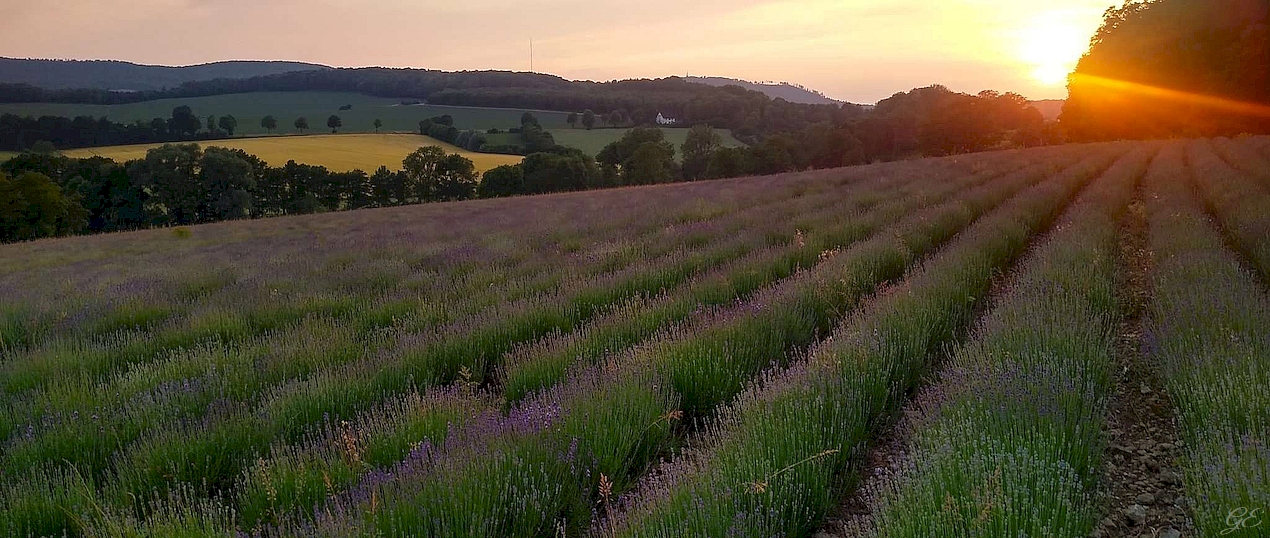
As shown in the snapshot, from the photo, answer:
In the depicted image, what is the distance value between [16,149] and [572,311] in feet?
268

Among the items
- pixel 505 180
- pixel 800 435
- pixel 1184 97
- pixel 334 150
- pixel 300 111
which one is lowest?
pixel 505 180

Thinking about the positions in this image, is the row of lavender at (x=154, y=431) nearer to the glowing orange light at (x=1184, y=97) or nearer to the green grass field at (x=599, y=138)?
the glowing orange light at (x=1184, y=97)

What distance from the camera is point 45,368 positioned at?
368 centimetres

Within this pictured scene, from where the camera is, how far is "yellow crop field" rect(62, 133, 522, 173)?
2281 inches

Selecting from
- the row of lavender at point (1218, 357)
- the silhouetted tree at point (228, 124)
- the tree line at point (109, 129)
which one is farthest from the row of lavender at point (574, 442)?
the silhouetted tree at point (228, 124)

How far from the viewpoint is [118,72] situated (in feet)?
504

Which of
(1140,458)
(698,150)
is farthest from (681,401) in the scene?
(698,150)

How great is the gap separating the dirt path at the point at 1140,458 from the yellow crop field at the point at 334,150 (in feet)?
198

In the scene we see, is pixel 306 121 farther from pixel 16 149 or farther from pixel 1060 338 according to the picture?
pixel 1060 338

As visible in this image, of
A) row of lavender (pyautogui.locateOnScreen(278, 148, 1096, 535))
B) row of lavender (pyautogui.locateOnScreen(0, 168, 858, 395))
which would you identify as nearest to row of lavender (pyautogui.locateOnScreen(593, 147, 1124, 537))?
row of lavender (pyautogui.locateOnScreen(278, 148, 1096, 535))

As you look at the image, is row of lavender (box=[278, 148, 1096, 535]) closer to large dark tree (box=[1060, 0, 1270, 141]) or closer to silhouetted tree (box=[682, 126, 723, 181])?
large dark tree (box=[1060, 0, 1270, 141])

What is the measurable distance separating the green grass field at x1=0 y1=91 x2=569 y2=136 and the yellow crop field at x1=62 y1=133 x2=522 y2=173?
448 inches

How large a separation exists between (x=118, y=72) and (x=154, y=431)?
203 meters

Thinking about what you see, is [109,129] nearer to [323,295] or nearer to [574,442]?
[323,295]
